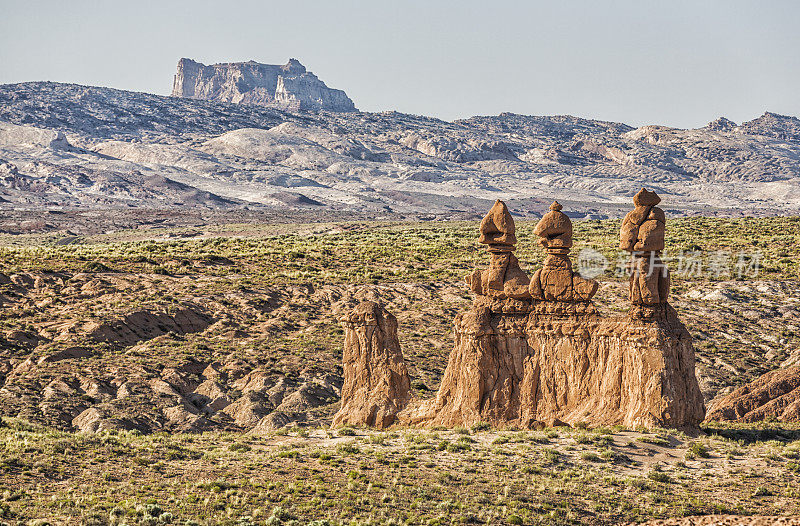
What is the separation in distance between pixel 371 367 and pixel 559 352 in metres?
6.61

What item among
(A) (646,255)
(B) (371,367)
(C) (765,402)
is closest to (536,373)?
(A) (646,255)

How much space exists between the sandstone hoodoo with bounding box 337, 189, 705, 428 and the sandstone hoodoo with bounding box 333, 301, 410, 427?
572 mm

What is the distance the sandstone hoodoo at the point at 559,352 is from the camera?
95.3 feet

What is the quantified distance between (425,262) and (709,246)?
21234mm

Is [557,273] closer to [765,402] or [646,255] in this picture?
[646,255]

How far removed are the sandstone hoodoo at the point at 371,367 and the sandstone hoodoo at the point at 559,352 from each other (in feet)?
1.88

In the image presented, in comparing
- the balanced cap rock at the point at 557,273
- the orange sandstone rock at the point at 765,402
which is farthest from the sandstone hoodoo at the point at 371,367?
the orange sandstone rock at the point at 765,402

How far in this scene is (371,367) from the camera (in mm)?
34031

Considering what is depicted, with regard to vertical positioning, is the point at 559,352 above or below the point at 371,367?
above

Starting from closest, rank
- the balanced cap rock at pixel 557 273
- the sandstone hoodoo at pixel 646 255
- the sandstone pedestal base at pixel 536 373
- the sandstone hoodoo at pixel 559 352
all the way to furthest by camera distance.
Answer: the sandstone hoodoo at pixel 559 352
the sandstone hoodoo at pixel 646 255
the sandstone pedestal base at pixel 536 373
the balanced cap rock at pixel 557 273

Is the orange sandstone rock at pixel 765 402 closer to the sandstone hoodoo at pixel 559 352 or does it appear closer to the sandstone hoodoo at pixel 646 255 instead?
the sandstone hoodoo at pixel 559 352

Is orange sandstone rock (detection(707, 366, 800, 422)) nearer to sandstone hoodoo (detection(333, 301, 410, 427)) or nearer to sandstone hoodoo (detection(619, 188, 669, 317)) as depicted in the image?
sandstone hoodoo (detection(619, 188, 669, 317))

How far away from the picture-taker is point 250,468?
1036 inches

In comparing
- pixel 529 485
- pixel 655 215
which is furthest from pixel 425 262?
pixel 529 485
